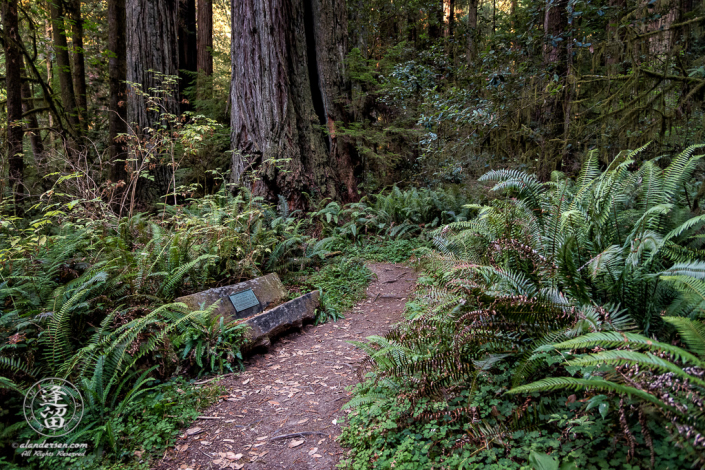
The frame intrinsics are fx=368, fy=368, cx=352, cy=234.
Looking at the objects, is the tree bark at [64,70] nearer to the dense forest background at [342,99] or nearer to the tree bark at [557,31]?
the dense forest background at [342,99]

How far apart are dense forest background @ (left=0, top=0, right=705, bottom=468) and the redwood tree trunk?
50mm

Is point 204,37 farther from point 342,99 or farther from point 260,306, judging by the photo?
point 260,306

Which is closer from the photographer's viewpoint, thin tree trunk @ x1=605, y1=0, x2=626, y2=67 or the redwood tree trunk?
thin tree trunk @ x1=605, y1=0, x2=626, y2=67

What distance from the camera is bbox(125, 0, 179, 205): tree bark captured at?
25.7 feet

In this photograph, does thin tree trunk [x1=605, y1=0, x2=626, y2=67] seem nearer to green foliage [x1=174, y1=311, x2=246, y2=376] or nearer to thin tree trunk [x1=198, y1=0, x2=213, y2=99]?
green foliage [x1=174, y1=311, x2=246, y2=376]

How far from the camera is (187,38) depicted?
40.3 ft

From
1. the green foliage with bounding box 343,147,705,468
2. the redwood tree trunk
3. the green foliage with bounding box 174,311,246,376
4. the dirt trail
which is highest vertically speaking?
the redwood tree trunk

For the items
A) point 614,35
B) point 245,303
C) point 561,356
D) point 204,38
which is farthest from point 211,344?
point 204,38

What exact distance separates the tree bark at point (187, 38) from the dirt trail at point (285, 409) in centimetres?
1057

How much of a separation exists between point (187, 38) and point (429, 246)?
1121cm

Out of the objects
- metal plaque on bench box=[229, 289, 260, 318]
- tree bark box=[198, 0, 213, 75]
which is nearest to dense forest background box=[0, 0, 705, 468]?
metal plaque on bench box=[229, 289, 260, 318]

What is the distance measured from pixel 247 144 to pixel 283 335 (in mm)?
4413

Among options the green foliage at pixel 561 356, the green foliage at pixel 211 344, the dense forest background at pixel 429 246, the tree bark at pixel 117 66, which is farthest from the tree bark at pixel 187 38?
the green foliage at pixel 561 356

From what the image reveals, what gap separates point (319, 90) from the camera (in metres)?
8.72
